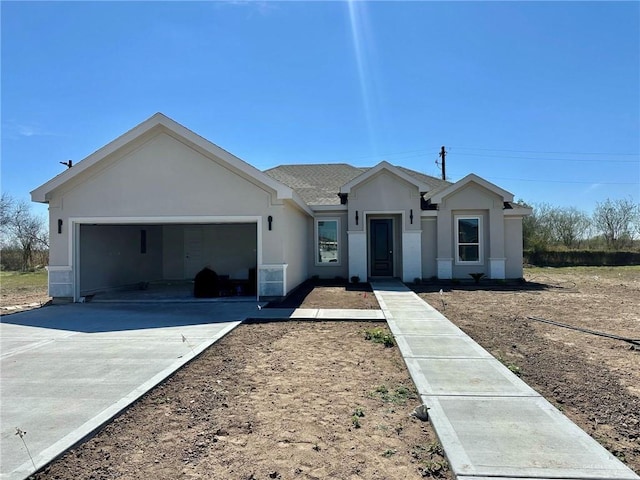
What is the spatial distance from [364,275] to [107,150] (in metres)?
10.0

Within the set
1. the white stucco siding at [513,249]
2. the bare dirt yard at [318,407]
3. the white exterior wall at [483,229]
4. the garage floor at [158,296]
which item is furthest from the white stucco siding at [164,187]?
the white stucco siding at [513,249]

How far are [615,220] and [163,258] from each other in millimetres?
36378

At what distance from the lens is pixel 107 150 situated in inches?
415

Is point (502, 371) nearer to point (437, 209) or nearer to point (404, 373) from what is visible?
point (404, 373)

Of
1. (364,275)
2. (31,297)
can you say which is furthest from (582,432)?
(31,297)

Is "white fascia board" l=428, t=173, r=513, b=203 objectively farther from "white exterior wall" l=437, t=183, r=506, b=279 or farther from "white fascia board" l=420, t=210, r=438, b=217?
"white fascia board" l=420, t=210, r=438, b=217

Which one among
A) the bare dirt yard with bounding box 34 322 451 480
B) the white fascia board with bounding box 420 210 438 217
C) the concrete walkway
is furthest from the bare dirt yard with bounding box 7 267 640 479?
the white fascia board with bounding box 420 210 438 217

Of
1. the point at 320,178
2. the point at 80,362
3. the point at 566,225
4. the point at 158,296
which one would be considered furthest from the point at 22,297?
the point at 566,225

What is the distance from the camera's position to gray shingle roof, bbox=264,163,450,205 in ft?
57.7

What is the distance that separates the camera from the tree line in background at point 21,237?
2644cm

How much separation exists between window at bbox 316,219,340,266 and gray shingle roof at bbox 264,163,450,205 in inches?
38.8

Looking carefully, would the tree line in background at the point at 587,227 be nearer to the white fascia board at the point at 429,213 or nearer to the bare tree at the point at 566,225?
the bare tree at the point at 566,225

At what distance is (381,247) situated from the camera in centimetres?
1678

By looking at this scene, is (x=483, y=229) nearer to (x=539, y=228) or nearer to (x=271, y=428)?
(x=271, y=428)
